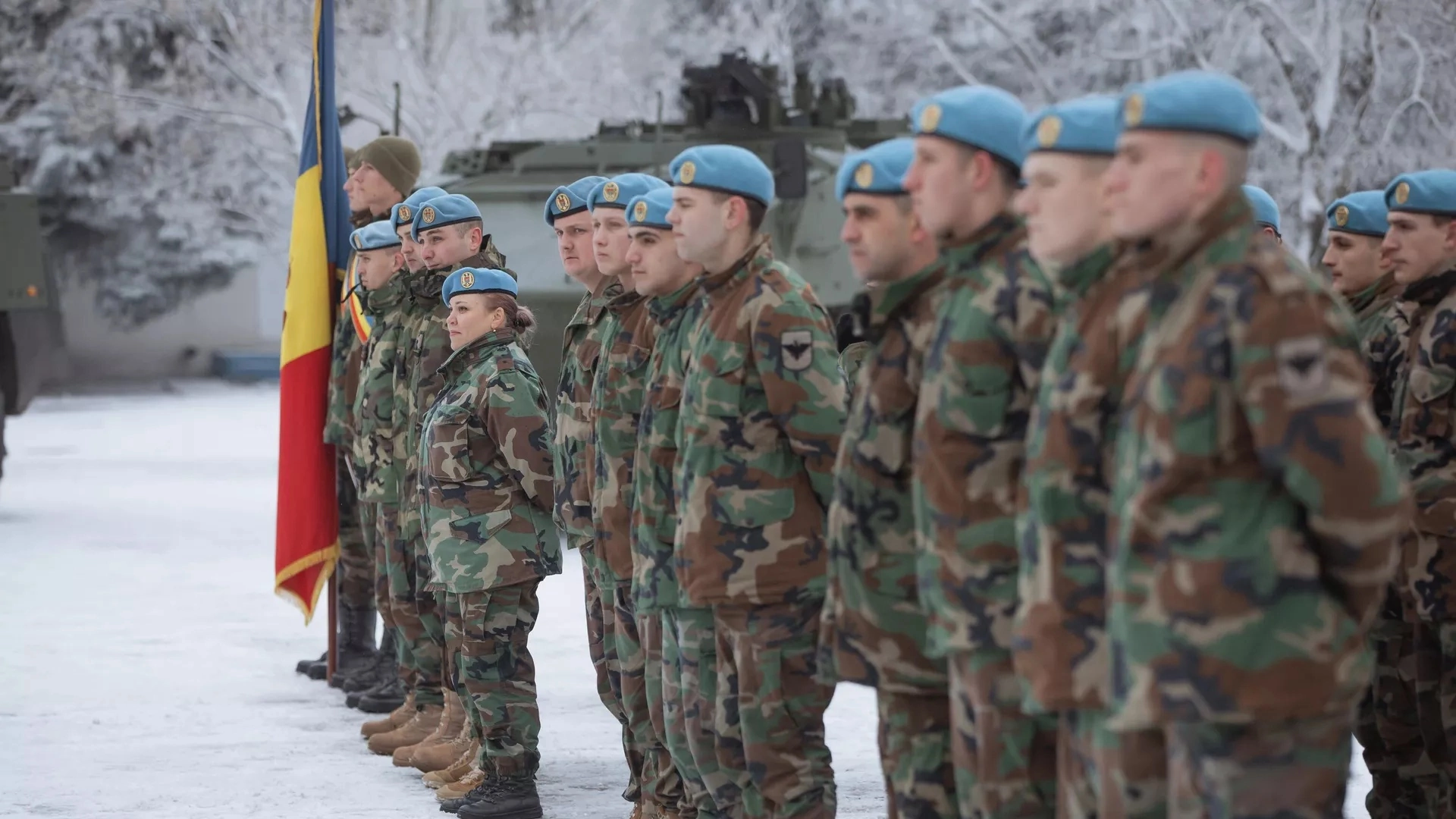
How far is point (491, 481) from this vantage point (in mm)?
5871

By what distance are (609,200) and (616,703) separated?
1.59 meters

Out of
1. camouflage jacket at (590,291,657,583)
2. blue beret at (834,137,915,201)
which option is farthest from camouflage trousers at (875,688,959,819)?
camouflage jacket at (590,291,657,583)

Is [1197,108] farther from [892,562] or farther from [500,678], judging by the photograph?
[500,678]

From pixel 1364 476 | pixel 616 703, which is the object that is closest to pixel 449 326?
pixel 616 703

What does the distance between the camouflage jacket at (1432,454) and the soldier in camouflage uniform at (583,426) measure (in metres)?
2.19

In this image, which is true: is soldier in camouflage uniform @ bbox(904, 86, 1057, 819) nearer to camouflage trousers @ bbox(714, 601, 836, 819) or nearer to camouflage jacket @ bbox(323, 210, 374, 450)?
camouflage trousers @ bbox(714, 601, 836, 819)

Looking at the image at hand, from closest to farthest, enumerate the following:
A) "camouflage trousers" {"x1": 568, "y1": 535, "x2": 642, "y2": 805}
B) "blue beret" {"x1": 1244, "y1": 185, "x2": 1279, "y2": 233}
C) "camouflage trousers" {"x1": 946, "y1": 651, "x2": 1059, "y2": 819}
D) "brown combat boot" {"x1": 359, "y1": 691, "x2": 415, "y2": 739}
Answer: "camouflage trousers" {"x1": 946, "y1": 651, "x2": 1059, "y2": 819} → "blue beret" {"x1": 1244, "y1": 185, "x2": 1279, "y2": 233} → "camouflage trousers" {"x1": 568, "y1": 535, "x2": 642, "y2": 805} → "brown combat boot" {"x1": 359, "y1": 691, "x2": 415, "y2": 739}

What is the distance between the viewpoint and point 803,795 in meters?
4.29

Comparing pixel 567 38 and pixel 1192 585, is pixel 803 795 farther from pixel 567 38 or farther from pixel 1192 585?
pixel 567 38

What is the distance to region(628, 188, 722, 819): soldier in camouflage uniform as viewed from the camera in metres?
4.54

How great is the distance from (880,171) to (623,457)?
1.57 metres

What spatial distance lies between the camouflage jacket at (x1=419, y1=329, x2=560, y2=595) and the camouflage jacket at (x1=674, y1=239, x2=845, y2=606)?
5.04 ft

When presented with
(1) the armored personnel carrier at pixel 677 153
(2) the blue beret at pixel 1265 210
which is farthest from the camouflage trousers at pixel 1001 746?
(1) the armored personnel carrier at pixel 677 153

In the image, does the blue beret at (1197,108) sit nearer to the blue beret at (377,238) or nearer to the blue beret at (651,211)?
the blue beret at (651,211)
